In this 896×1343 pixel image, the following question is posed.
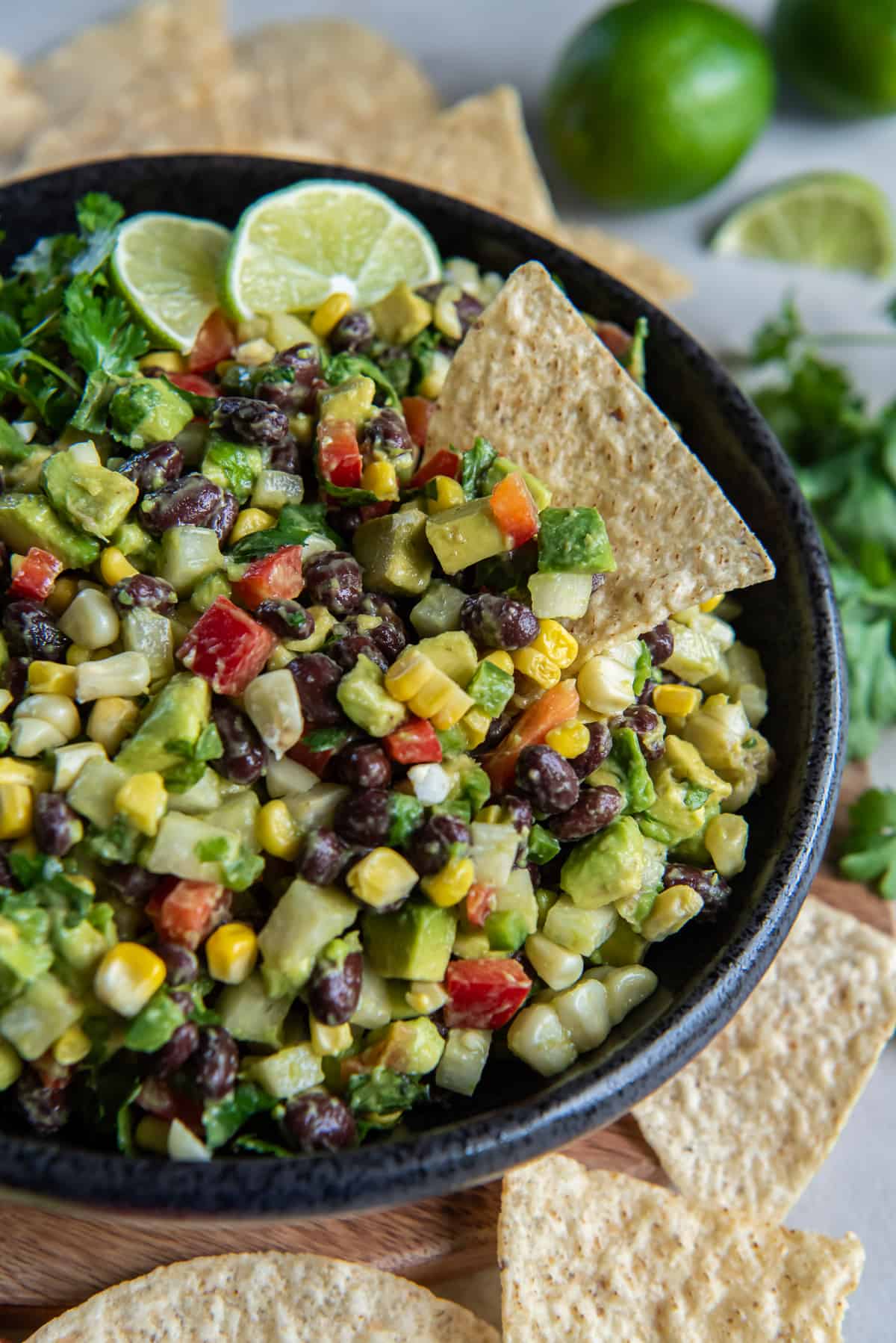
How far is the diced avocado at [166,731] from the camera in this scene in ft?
8.86

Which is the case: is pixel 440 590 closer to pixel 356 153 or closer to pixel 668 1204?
pixel 668 1204

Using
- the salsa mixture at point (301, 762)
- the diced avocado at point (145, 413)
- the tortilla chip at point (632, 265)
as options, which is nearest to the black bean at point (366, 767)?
the salsa mixture at point (301, 762)

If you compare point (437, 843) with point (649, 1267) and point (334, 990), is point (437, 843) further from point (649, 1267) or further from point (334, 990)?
point (649, 1267)

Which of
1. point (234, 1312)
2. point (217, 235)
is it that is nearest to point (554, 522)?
point (217, 235)

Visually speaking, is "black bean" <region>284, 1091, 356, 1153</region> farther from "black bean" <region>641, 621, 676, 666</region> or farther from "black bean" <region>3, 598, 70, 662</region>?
"black bean" <region>641, 621, 676, 666</region>

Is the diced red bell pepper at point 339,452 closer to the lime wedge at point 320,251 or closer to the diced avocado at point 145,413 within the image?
the diced avocado at point 145,413

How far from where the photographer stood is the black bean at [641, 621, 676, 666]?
3.17 metres

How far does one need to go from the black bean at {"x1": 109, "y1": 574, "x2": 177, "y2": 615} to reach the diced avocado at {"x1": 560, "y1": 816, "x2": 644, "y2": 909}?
3.67ft

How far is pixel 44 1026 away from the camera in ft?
8.49

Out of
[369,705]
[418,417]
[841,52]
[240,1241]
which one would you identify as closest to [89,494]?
[369,705]

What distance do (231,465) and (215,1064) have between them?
4.54 ft

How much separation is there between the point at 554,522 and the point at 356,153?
9.16ft

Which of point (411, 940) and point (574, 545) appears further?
point (574, 545)

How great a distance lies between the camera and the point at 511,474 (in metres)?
3.10
